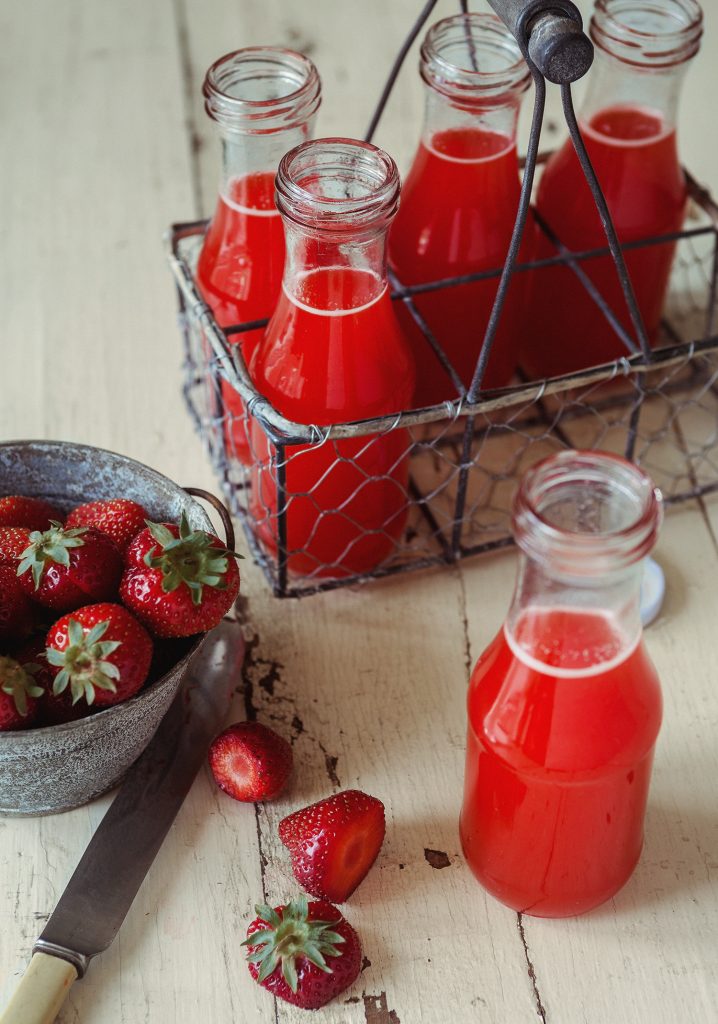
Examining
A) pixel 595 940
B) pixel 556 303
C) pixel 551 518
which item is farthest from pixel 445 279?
pixel 595 940

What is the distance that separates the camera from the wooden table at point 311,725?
0.67 meters

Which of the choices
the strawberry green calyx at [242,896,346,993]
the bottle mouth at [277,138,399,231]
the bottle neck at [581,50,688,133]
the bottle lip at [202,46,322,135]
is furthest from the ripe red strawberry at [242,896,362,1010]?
the bottle neck at [581,50,688,133]

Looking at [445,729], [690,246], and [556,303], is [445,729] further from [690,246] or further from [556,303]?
[690,246]

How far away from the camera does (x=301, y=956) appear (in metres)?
0.65

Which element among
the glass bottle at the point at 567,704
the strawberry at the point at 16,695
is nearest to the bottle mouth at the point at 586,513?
the glass bottle at the point at 567,704

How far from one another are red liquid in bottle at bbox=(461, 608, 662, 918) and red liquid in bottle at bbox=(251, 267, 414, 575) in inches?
7.9

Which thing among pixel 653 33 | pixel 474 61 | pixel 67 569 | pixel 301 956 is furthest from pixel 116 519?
pixel 653 33

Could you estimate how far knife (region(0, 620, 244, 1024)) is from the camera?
2.10 feet

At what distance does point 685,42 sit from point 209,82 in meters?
0.33

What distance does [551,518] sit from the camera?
1.91 feet

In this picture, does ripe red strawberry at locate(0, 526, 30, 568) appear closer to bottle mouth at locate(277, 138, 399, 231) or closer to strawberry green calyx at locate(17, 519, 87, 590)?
strawberry green calyx at locate(17, 519, 87, 590)

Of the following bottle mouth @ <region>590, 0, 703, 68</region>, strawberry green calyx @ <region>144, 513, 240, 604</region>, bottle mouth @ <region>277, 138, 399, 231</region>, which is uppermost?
bottle mouth @ <region>590, 0, 703, 68</region>

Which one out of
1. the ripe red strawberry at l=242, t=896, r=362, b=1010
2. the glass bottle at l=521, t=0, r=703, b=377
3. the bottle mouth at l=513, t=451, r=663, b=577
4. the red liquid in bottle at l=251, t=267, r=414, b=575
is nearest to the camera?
the bottle mouth at l=513, t=451, r=663, b=577

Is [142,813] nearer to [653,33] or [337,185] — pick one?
[337,185]
